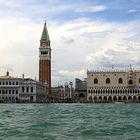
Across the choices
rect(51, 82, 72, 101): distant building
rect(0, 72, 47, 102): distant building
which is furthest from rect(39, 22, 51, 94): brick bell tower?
rect(51, 82, 72, 101): distant building

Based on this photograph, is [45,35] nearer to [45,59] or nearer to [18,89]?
[45,59]

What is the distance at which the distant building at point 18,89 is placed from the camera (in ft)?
384

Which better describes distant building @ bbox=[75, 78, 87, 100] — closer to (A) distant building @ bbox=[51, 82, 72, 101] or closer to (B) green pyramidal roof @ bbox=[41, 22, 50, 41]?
(A) distant building @ bbox=[51, 82, 72, 101]

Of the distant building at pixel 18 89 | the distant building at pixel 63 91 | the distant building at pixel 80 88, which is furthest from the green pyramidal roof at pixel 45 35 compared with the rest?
the distant building at pixel 63 91

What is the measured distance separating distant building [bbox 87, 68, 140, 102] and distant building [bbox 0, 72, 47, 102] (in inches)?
723

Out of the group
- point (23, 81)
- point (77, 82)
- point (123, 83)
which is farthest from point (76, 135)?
point (77, 82)

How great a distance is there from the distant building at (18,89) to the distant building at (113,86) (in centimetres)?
1836

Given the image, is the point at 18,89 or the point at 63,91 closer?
the point at 18,89

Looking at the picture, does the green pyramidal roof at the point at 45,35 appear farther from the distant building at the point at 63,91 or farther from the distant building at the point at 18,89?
the distant building at the point at 63,91

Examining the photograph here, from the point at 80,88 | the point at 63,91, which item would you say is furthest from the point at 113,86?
the point at 63,91

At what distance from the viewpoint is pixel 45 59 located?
432 ft

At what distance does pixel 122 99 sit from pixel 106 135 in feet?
351

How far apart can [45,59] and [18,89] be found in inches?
697

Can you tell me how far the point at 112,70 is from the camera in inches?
5034
